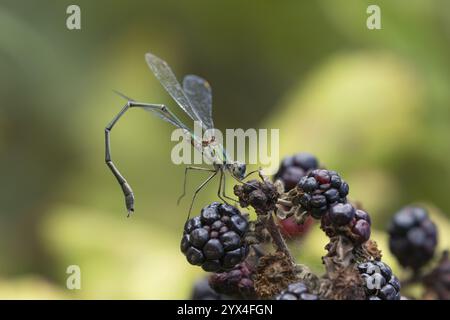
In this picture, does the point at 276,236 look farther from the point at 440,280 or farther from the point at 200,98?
the point at 440,280

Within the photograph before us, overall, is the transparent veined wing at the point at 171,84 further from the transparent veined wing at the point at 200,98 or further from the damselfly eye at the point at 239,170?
the damselfly eye at the point at 239,170

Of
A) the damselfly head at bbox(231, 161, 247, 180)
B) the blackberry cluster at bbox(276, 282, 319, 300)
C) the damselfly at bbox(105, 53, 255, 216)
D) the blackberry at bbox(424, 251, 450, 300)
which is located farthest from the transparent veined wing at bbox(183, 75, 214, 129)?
the blackberry at bbox(424, 251, 450, 300)

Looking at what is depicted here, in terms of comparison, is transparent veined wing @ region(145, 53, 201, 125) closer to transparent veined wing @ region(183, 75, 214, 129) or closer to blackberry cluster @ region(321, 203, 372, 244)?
transparent veined wing @ region(183, 75, 214, 129)

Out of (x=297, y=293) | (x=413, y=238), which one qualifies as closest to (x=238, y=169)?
(x=297, y=293)

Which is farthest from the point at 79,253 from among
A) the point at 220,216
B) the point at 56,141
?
the point at 220,216

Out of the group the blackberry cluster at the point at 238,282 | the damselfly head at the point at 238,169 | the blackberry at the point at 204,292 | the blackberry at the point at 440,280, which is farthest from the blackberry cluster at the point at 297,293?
the blackberry at the point at 440,280
